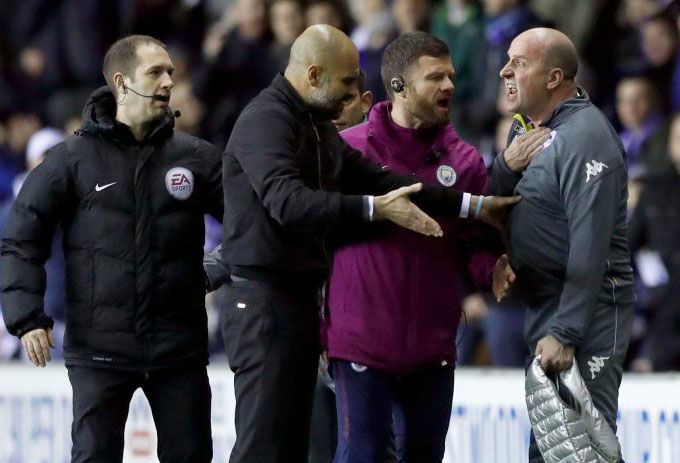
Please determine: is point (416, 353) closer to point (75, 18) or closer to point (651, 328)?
point (651, 328)

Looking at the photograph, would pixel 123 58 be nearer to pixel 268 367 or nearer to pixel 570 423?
pixel 268 367

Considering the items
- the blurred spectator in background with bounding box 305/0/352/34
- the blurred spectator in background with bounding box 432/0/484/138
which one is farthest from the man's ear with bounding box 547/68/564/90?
the blurred spectator in background with bounding box 305/0/352/34

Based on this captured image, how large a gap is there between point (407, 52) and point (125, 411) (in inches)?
68.9

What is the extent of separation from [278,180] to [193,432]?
1.24 metres

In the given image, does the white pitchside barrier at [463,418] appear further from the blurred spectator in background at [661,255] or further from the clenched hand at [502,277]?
the clenched hand at [502,277]

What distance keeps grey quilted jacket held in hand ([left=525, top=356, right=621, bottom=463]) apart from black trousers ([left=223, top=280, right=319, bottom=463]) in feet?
2.76

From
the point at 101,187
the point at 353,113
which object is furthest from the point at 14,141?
the point at 101,187

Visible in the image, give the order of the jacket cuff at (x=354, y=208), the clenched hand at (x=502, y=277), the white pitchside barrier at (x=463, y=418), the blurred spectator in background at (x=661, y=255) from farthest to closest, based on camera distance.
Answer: the blurred spectator in background at (x=661, y=255)
the white pitchside barrier at (x=463, y=418)
the clenched hand at (x=502, y=277)
the jacket cuff at (x=354, y=208)

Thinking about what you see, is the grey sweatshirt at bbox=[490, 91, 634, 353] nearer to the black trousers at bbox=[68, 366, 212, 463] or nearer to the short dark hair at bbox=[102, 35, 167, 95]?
the black trousers at bbox=[68, 366, 212, 463]

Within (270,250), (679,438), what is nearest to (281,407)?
(270,250)

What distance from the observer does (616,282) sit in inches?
219

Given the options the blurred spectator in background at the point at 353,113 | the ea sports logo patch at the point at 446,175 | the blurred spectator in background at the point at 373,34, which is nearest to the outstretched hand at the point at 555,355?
the ea sports logo patch at the point at 446,175

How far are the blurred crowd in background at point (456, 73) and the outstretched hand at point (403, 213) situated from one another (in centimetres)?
346

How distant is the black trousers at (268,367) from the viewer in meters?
5.33
